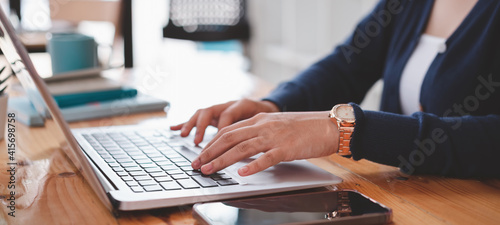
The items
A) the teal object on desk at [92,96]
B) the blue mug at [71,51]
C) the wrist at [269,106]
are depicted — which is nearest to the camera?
the wrist at [269,106]

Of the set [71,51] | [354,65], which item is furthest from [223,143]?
[71,51]

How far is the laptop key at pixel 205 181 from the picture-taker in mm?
690

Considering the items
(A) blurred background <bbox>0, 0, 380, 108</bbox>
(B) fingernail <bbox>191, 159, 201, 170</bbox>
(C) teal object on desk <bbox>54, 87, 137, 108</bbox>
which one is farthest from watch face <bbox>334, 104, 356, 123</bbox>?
(A) blurred background <bbox>0, 0, 380, 108</bbox>

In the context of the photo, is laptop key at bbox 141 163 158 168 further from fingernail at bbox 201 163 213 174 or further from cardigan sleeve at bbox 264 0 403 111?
cardigan sleeve at bbox 264 0 403 111

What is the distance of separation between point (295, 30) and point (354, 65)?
1.87m

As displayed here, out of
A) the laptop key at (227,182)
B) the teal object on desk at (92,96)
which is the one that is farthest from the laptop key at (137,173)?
the teal object on desk at (92,96)

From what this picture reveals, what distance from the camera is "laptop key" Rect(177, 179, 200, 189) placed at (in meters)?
0.68

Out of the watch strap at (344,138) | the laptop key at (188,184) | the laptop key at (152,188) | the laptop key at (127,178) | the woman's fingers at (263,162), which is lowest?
the laptop key at (127,178)

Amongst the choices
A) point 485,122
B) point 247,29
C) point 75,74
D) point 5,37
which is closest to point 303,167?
point 485,122

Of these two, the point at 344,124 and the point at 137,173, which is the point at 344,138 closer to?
the point at 344,124

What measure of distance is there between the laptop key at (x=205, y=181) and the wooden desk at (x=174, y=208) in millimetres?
46

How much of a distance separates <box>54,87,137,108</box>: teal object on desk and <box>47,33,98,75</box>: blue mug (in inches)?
7.5

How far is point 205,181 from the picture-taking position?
0.71 m

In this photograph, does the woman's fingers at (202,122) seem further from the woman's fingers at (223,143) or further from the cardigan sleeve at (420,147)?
the cardigan sleeve at (420,147)
